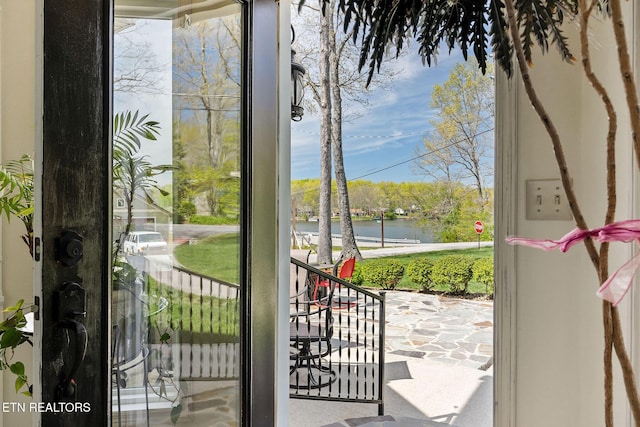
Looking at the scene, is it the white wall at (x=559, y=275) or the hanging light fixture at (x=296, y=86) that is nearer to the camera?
the white wall at (x=559, y=275)

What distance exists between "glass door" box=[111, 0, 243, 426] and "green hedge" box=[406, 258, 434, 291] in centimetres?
344

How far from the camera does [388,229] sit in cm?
467

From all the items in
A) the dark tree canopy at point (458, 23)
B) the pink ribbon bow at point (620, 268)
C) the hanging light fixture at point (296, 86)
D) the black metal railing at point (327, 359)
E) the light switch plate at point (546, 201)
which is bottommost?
the black metal railing at point (327, 359)

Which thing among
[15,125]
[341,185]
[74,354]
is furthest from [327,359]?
[74,354]

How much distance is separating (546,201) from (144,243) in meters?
1.16

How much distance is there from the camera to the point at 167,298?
1.15 meters

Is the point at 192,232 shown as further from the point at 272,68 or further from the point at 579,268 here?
the point at 579,268

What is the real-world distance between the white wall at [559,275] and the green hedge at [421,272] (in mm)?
3255

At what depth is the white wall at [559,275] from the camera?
1.15 metres

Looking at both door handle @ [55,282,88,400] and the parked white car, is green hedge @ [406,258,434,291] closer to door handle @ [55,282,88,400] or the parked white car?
the parked white car

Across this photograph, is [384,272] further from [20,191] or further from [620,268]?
[620,268]

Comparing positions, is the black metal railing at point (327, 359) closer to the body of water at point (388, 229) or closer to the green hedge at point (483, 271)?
the body of water at point (388, 229)

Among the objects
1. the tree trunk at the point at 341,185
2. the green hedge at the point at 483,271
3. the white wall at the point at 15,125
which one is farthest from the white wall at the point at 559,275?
the tree trunk at the point at 341,185

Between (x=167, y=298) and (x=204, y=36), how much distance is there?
805 millimetres
